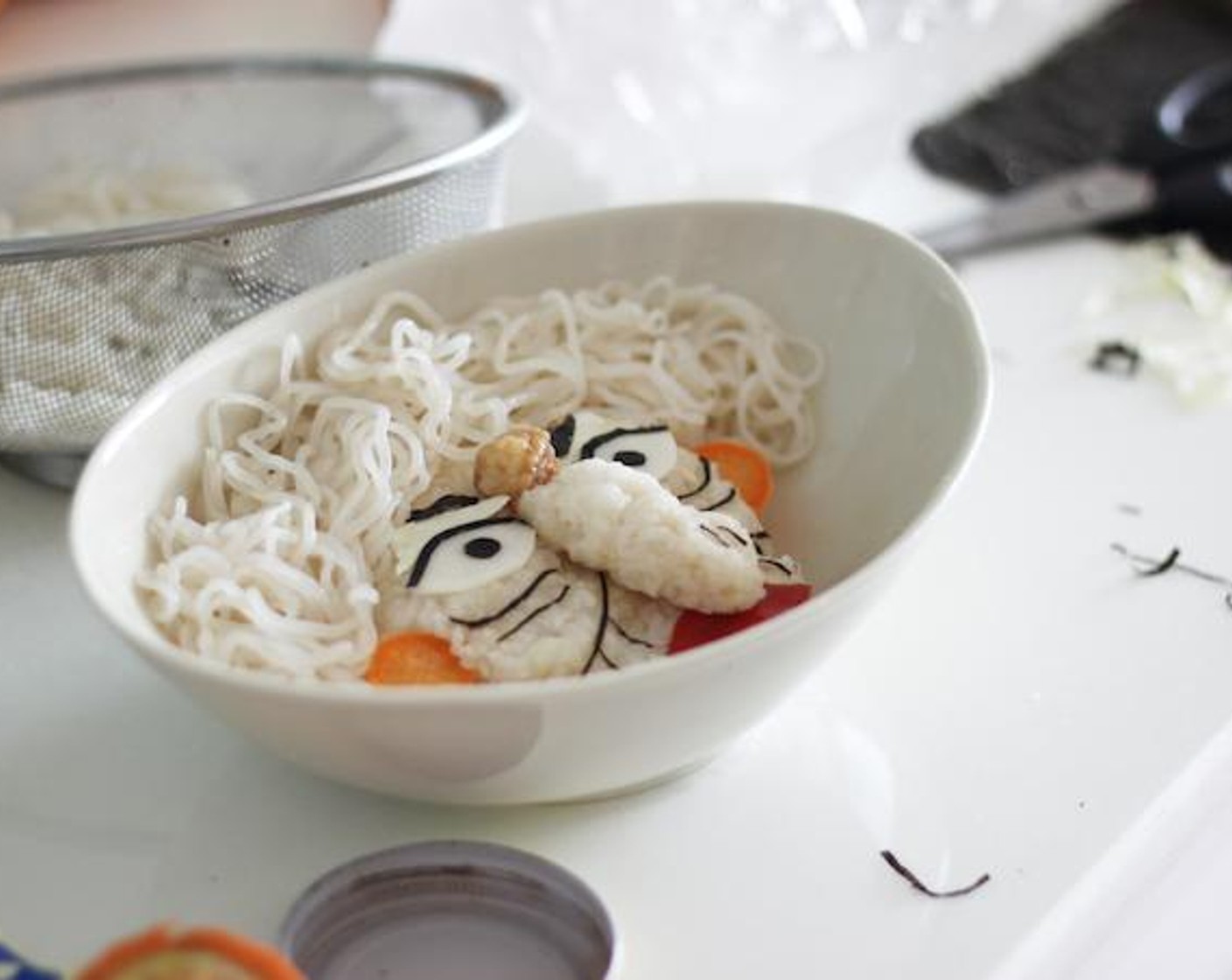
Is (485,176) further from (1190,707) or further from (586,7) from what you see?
(1190,707)

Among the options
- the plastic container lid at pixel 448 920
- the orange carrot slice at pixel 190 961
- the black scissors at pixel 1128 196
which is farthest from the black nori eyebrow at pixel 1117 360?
the orange carrot slice at pixel 190 961

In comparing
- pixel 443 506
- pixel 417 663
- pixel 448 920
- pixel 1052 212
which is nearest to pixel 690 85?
pixel 1052 212

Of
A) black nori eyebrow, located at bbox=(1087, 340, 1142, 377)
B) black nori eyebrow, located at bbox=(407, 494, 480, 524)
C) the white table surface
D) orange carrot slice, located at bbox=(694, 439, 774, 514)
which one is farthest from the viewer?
black nori eyebrow, located at bbox=(1087, 340, 1142, 377)

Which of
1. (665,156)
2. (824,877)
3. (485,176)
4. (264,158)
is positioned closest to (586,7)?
(665,156)

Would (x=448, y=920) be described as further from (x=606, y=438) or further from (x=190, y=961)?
(x=606, y=438)

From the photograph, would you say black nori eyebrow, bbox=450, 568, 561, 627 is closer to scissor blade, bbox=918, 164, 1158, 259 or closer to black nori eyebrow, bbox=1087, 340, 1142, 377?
black nori eyebrow, bbox=1087, 340, 1142, 377

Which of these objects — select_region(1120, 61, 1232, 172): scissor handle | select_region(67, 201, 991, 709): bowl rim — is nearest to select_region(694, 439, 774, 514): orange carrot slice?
select_region(67, 201, 991, 709): bowl rim
